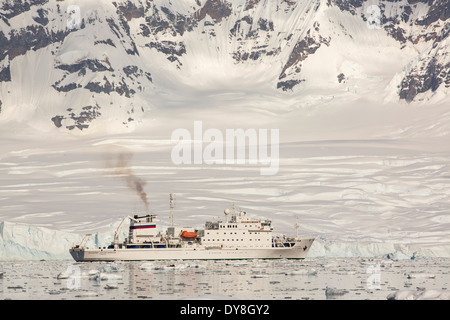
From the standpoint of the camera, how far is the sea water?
181 ft

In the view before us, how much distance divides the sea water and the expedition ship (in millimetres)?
14245

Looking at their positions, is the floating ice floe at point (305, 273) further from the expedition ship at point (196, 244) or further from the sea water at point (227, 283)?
the expedition ship at point (196, 244)

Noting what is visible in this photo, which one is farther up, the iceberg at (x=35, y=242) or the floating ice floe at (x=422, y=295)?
the iceberg at (x=35, y=242)

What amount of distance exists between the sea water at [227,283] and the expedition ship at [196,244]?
46.7 ft

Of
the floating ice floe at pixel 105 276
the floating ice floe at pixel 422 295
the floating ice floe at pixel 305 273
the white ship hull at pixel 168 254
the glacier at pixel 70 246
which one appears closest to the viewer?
the floating ice floe at pixel 422 295

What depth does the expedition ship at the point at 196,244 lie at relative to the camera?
326 ft

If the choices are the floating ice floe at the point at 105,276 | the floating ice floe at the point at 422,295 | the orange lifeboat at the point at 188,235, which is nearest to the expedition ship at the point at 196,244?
the orange lifeboat at the point at 188,235

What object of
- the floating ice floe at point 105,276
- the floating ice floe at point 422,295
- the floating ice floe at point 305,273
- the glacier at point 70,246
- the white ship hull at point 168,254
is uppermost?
the glacier at point 70,246

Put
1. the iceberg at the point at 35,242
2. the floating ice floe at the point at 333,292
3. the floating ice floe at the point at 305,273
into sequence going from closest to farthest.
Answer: the floating ice floe at the point at 333,292, the floating ice floe at the point at 305,273, the iceberg at the point at 35,242

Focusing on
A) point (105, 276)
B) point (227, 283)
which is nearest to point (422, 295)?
point (227, 283)

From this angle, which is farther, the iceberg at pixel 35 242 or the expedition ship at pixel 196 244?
the iceberg at pixel 35 242

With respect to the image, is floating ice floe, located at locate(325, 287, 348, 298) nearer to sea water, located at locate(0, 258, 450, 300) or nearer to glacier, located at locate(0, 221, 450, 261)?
sea water, located at locate(0, 258, 450, 300)

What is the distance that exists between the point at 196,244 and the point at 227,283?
120 feet
